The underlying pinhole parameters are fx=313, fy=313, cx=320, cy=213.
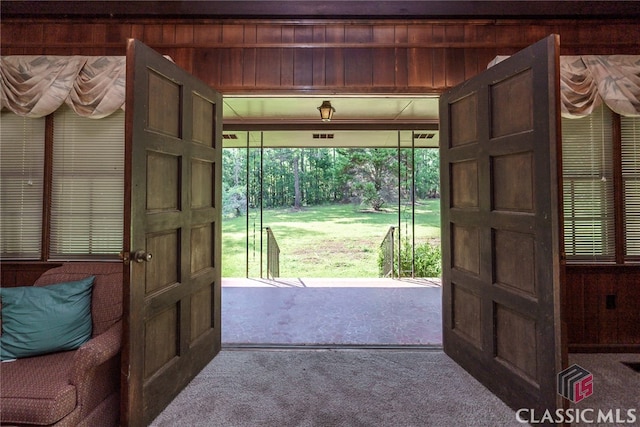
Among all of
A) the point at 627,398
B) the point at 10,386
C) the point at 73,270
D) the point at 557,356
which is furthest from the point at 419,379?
the point at 73,270

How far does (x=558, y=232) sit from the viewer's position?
161cm

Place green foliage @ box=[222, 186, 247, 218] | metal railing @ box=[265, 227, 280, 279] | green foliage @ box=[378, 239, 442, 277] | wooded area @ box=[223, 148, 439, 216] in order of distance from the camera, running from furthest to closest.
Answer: wooded area @ box=[223, 148, 439, 216] → green foliage @ box=[222, 186, 247, 218] → green foliage @ box=[378, 239, 442, 277] → metal railing @ box=[265, 227, 280, 279]

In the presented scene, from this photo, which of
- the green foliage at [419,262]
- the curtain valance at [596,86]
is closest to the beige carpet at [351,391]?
the curtain valance at [596,86]

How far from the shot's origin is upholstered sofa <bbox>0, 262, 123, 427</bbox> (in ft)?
4.46

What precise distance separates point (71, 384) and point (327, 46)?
109 inches

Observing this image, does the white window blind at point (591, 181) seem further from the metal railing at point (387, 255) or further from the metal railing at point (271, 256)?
the metal railing at point (271, 256)

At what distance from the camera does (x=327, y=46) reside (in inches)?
103

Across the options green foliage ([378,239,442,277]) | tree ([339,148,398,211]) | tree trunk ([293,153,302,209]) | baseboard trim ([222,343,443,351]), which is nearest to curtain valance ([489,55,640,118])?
baseboard trim ([222,343,443,351])

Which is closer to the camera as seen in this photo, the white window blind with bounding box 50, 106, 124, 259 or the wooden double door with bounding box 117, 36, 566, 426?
the wooden double door with bounding box 117, 36, 566, 426

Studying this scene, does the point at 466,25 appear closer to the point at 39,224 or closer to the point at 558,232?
the point at 558,232

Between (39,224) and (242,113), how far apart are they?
280 centimetres

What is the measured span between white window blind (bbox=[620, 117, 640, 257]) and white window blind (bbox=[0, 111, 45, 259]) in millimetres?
4892

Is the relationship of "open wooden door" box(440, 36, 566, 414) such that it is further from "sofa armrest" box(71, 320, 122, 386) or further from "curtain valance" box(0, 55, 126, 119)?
"curtain valance" box(0, 55, 126, 119)

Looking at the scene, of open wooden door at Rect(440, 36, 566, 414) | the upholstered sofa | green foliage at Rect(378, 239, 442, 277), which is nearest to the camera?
the upholstered sofa
